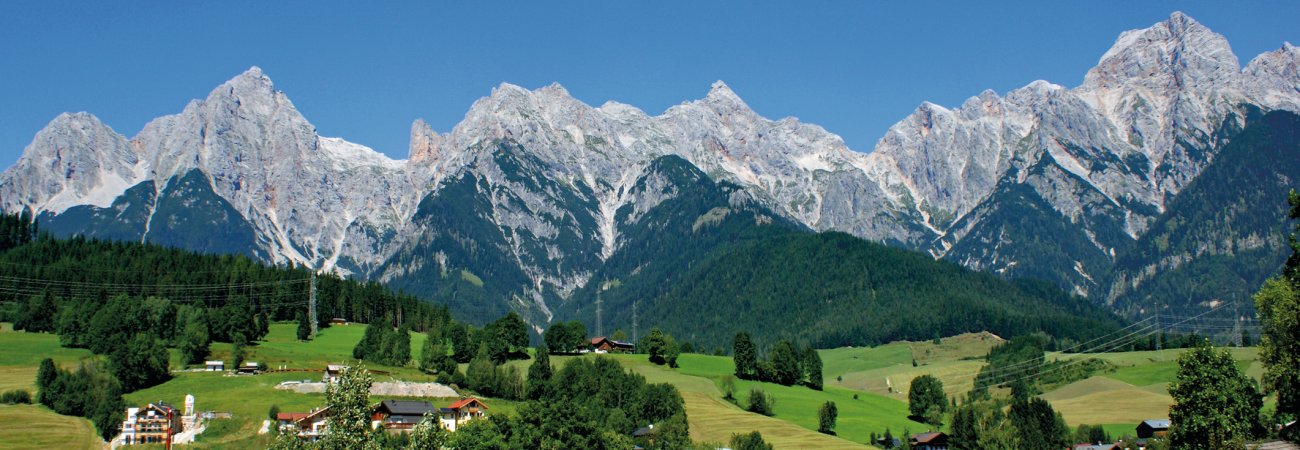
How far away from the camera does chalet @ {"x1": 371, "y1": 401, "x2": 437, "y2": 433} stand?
12421 centimetres

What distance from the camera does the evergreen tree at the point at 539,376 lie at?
162625 millimetres

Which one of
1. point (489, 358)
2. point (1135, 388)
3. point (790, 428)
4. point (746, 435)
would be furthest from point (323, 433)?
point (1135, 388)

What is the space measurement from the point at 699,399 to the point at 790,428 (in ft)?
75.4

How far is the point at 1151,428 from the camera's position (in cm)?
14088

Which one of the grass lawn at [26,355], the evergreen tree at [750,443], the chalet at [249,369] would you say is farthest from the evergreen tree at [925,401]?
the grass lawn at [26,355]

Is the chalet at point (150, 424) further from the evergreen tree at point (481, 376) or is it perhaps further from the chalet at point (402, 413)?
the evergreen tree at point (481, 376)

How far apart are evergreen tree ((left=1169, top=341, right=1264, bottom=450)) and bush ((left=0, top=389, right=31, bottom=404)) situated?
120082mm

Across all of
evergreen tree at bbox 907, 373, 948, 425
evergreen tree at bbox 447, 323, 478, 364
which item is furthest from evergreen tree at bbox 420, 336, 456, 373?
evergreen tree at bbox 907, 373, 948, 425

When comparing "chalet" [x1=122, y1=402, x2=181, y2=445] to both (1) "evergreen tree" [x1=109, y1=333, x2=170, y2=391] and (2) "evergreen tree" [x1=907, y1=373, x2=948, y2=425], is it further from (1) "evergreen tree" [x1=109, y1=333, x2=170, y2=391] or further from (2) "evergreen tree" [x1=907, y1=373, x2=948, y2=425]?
(2) "evergreen tree" [x1=907, y1=373, x2=948, y2=425]

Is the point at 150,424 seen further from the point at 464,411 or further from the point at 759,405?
the point at 759,405

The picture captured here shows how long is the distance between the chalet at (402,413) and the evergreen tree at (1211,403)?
77.1 meters

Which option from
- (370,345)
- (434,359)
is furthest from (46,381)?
(370,345)

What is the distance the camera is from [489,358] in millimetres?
185000

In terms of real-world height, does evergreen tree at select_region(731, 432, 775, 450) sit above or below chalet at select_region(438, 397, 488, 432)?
below
